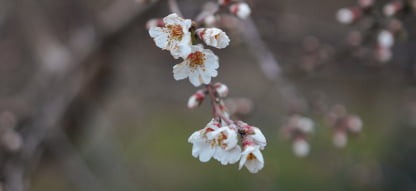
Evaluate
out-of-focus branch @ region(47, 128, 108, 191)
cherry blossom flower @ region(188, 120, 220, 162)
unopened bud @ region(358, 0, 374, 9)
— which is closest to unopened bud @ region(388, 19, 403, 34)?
unopened bud @ region(358, 0, 374, 9)

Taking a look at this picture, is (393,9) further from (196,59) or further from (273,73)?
(196,59)

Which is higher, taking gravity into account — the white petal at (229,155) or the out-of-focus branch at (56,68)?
the out-of-focus branch at (56,68)

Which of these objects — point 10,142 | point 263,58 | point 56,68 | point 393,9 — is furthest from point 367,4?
point 56,68

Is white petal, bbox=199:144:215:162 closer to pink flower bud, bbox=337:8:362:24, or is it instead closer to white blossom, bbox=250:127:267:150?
white blossom, bbox=250:127:267:150

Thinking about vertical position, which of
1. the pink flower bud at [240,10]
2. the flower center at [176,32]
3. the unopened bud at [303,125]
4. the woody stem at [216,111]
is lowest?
the woody stem at [216,111]

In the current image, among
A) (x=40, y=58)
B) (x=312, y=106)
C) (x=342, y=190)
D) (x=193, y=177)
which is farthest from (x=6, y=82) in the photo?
(x=342, y=190)

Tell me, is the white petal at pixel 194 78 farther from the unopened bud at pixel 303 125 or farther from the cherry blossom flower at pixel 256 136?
the unopened bud at pixel 303 125

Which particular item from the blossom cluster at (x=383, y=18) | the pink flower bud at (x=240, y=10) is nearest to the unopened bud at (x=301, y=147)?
the blossom cluster at (x=383, y=18)
